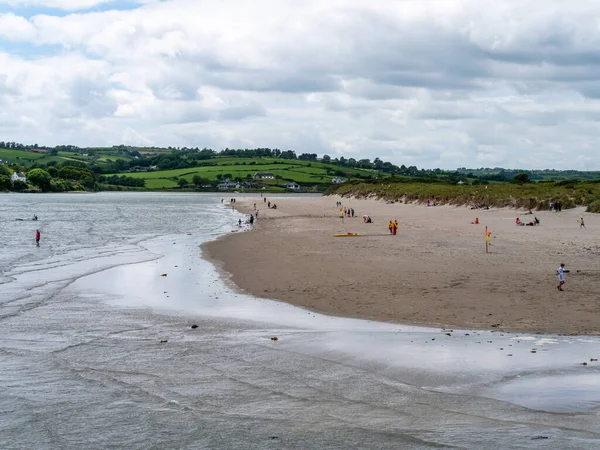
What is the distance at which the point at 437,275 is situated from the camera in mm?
24656

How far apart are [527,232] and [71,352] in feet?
113

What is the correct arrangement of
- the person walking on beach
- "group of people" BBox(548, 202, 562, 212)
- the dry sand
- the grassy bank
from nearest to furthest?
the dry sand → the person walking on beach → "group of people" BBox(548, 202, 562, 212) → the grassy bank

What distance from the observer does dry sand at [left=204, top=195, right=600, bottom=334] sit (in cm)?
1816

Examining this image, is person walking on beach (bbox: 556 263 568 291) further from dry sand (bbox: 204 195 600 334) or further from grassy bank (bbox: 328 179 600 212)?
grassy bank (bbox: 328 179 600 212)

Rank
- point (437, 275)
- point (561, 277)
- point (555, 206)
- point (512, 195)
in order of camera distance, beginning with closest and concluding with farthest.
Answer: point (561, 277)
point (437, 275)
point (555, 206)
point (512, 195)

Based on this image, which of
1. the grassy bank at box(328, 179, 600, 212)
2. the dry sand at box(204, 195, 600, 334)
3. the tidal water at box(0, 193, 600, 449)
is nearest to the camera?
the tidal water at box(0, 193, 600, 449)

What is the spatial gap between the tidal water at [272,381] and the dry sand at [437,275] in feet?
5.33

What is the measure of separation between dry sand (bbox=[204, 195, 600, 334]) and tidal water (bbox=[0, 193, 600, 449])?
1.63 metres

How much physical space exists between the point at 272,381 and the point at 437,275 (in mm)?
13582

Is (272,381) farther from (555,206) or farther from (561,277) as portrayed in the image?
(555,206)

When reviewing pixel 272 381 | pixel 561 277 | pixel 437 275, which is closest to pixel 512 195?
pixel 437 275

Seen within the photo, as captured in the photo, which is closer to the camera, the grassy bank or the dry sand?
the dry sand

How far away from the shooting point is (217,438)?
9734 mm

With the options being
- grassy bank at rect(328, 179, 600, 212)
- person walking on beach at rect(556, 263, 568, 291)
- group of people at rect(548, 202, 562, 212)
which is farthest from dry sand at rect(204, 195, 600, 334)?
grassy bank at rect(328, 179, 600, 212)
